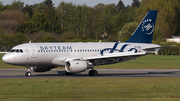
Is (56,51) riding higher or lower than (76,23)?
lower

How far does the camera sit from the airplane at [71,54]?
102ft

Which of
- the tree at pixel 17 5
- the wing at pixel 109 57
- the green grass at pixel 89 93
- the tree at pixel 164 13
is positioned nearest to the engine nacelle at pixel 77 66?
the wing at pixel 109 57

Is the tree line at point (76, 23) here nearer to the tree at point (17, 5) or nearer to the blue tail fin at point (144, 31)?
the tree at point (17, 5)

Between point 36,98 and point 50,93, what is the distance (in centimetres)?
186

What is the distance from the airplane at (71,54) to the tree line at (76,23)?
2122 inches

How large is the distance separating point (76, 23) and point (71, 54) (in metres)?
126

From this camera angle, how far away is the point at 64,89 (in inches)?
815

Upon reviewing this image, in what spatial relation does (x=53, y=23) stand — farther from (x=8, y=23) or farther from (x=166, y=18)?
(x=166, y=18)

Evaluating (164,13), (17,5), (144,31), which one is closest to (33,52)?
(144,31)

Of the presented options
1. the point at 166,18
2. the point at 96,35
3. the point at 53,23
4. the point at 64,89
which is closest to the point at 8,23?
the point at 53,23

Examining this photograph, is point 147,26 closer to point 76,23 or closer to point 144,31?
point 144,31

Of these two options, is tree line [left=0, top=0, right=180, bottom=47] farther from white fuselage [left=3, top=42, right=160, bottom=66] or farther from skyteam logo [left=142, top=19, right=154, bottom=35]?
white fuselage [left=3, top=42, right=160, bottom=66]

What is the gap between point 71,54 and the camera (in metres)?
33.0

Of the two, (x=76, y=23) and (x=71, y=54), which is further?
(x=76, y=23)
